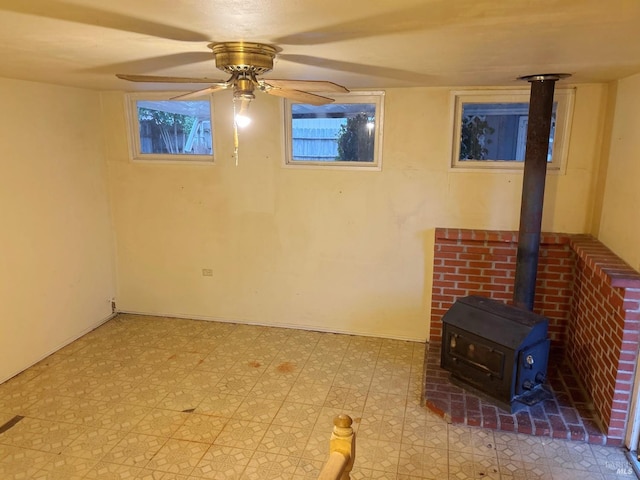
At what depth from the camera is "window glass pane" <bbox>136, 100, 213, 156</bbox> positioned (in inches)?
169

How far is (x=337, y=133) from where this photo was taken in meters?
4.07

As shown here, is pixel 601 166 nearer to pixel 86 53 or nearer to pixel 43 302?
pixel 86 53

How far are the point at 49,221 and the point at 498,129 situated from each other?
3.78 m

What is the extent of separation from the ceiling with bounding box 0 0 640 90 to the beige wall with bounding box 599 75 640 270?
0.22m

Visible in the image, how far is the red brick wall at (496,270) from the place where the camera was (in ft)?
12.2

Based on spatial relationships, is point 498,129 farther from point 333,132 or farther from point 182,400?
point 182,400

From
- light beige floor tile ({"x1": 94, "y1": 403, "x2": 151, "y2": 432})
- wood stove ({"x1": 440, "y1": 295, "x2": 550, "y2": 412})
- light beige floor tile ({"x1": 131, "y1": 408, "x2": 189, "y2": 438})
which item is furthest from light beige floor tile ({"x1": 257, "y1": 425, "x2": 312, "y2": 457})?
Answer: wood stove ({"x1": 440, "y1": 295, "x2": 550, "y2": 412})

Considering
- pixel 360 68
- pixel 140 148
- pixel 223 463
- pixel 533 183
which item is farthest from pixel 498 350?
pixel 140 148

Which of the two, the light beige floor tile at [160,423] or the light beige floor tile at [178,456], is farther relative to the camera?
the light beige floor tile at [160,423]

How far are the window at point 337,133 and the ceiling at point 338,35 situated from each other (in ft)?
3.03

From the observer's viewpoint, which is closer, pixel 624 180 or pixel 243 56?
pixel 243 56

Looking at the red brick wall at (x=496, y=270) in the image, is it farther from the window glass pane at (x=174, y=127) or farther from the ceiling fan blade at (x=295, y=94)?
the window glass pane at (x=174, y=127)

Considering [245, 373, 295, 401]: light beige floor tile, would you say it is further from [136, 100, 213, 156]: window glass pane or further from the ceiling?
the ceiling

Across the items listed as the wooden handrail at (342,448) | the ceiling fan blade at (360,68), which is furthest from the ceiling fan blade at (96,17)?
the wooden handrail at (342,448)
